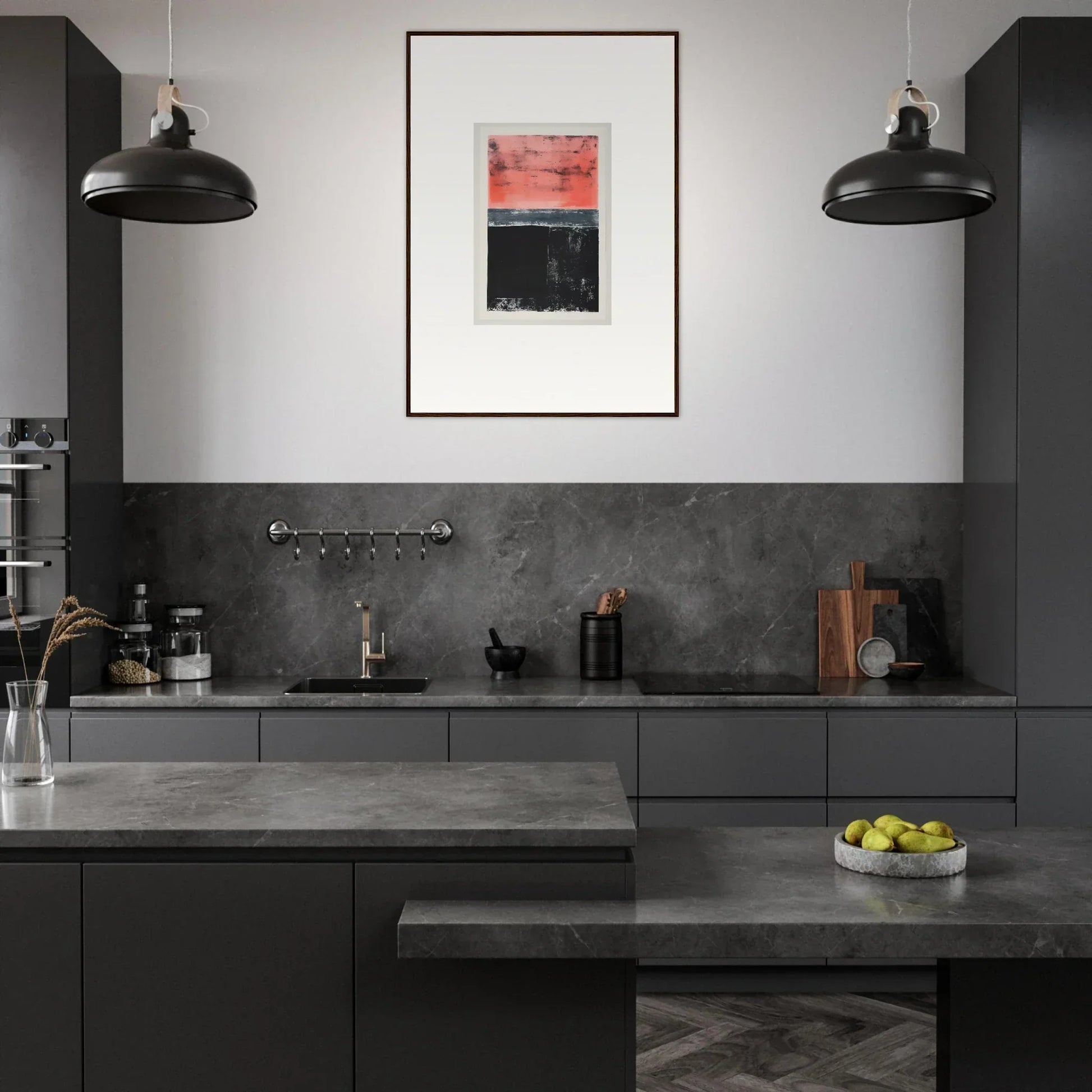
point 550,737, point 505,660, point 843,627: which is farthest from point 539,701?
point 843,627

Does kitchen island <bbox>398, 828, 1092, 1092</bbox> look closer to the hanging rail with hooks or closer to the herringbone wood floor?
the herringbone wood floor

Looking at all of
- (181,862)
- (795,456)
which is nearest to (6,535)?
(181,862)

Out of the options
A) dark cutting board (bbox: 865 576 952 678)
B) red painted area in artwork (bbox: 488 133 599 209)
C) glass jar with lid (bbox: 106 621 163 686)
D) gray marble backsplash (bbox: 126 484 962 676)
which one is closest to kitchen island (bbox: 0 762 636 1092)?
glass jar with lid (bbox: 106 621 163 686)

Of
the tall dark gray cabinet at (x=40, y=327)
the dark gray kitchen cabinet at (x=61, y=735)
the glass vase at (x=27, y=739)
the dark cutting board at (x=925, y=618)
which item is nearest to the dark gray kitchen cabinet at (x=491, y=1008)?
the glass vase at (x=27, y=739)

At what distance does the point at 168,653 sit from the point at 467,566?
1233 millimetres

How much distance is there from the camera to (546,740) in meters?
3.94

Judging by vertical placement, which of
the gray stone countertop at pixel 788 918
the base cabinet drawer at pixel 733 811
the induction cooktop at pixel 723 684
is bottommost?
the base cabinet drawer at pixel 733 811

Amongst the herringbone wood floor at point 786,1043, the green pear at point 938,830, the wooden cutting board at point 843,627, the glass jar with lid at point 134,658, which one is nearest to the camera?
the green pear at point 938,830

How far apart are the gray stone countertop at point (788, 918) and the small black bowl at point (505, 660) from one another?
2130 mm

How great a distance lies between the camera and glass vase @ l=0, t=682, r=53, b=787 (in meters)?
2.36

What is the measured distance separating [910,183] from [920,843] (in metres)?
1.38

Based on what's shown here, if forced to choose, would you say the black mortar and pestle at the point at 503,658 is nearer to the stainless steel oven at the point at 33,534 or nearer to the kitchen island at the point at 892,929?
the stainless steel oven at the point at 33,534

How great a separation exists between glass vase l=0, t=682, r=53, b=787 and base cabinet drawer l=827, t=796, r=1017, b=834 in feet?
8.62

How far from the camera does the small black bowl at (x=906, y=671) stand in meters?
4.35
